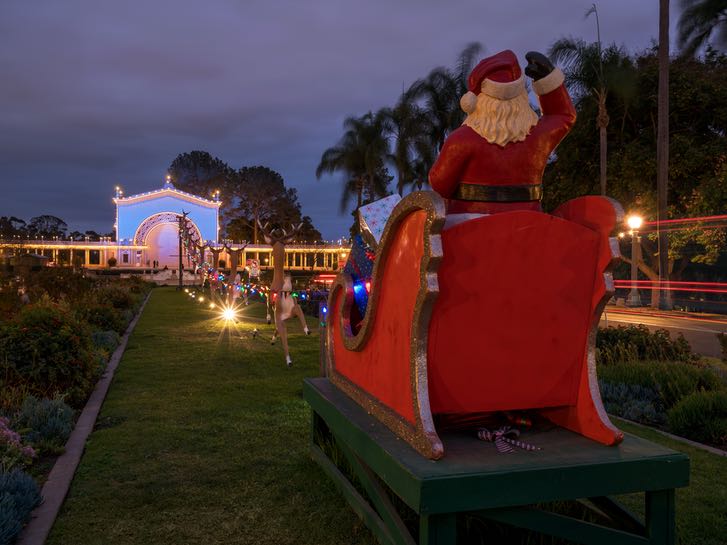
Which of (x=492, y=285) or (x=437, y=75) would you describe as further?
(x=437, y=75)

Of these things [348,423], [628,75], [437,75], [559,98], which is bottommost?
[348,423]

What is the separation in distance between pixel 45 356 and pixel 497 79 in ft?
20.3

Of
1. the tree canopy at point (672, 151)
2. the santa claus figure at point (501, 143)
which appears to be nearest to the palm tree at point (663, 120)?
the tree canopy at point (672, 151)

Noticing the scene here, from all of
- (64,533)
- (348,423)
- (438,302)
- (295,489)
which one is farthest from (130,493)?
(438,302)

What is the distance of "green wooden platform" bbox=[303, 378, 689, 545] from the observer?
8.29ft

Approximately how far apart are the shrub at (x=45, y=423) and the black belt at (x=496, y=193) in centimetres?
429

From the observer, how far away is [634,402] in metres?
6.44

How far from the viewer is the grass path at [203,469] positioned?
3.73 meters

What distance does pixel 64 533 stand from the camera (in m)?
3.66

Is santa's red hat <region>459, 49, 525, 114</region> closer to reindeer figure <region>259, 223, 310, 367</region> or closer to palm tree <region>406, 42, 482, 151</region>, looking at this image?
reindeer figure <region>259, 223, 310, 367</region>

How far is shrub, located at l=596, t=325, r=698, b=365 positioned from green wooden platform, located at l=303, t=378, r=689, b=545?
5688 millimetres

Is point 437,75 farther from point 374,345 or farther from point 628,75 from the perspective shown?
point 374,345

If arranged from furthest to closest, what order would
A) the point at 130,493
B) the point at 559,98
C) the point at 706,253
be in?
the point at 706,253
the point at 130,493
the point at 559,98

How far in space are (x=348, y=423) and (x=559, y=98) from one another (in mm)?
2264
